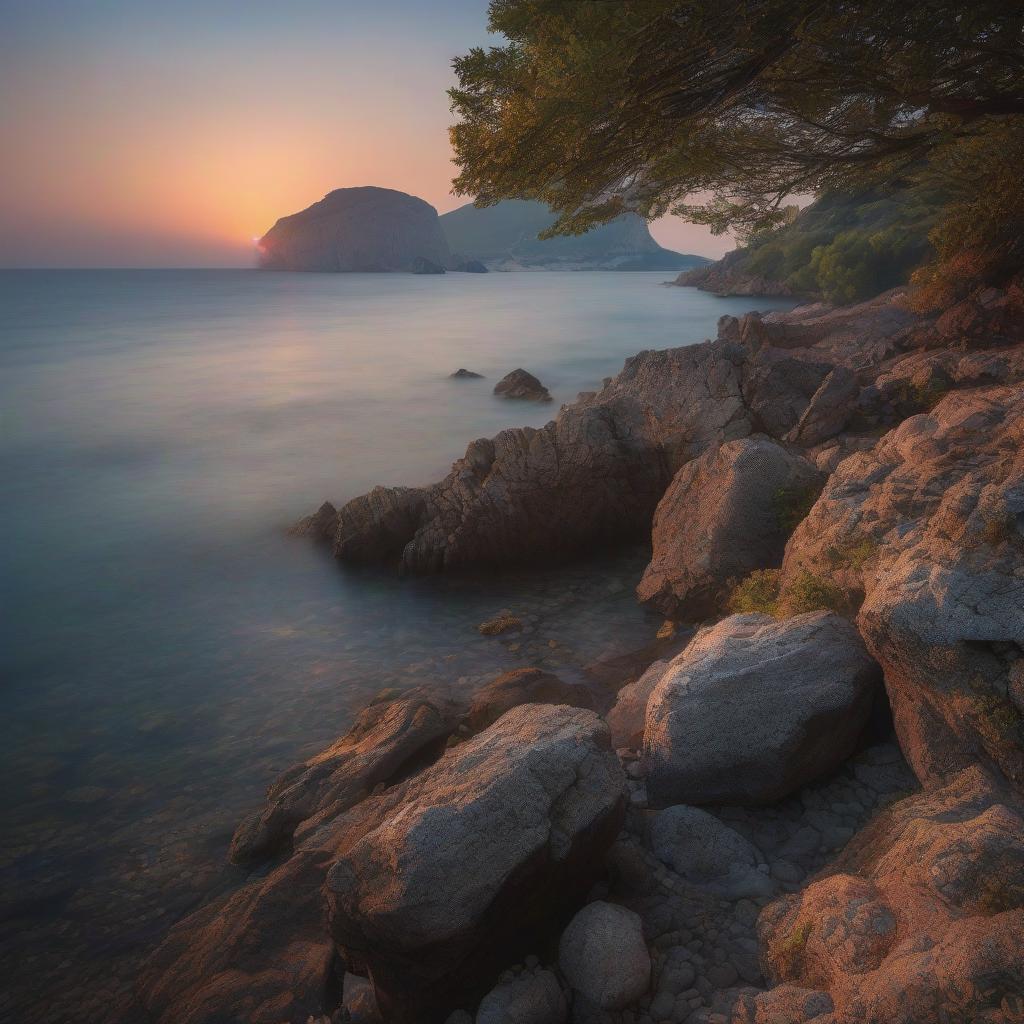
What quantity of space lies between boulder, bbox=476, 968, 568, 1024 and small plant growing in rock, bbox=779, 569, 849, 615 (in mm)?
5312

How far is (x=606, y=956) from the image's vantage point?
5625 millimetres

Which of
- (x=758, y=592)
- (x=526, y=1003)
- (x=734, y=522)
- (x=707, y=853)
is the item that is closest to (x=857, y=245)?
(x=734, y=522)

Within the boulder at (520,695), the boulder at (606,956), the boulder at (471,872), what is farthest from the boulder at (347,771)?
the boulder at (606,956)

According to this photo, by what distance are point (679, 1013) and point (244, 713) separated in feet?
31.4

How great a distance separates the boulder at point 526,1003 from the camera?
545cm

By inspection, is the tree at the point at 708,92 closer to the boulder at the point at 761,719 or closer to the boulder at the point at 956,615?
the boulder at the point at 956,615

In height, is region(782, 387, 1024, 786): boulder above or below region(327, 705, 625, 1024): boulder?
above

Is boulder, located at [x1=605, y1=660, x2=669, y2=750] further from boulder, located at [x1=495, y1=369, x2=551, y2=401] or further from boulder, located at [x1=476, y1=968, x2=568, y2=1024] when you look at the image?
boulder, located at [x1=495, y1=369, x2=551, y2=401]

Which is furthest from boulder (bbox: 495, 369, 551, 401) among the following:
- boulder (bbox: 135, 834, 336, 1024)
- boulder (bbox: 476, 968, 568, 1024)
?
boulder (bbox: 476, 968, 568, 1024)

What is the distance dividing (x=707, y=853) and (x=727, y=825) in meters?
0.49

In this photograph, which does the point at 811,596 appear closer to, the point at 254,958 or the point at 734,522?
the point at 734,522

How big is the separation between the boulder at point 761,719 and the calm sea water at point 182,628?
541 cm

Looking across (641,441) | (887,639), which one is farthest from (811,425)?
(887,639)

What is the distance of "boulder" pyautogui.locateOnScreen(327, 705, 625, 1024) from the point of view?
5.52 metres
